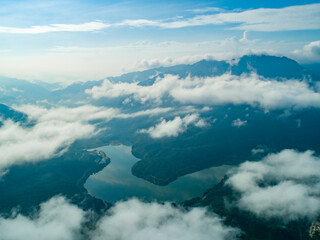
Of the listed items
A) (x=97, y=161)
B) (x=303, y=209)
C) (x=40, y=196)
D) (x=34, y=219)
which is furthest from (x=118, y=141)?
(x=303, y=209)

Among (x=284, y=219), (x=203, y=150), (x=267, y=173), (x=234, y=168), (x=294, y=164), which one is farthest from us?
(x=203, y=150)

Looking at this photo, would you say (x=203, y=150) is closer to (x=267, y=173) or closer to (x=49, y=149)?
(x=267, y=173)

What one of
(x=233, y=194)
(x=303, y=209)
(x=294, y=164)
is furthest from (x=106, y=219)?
(x=294, y=164)

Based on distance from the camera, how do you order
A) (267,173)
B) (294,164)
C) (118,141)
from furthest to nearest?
(118,141), (294,164), (267,173)

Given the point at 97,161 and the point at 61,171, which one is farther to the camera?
the point at 97,161

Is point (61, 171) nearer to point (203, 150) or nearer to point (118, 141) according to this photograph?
point (118, 141)

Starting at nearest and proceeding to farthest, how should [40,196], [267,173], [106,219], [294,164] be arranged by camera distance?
1. [106,219]
2. [40,196]
3. [267,173]
4. [294,164]
